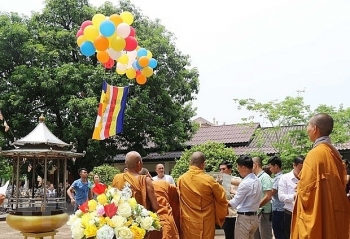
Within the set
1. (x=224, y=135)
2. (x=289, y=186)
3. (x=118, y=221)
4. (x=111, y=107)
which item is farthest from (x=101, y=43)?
(x=224, y=135)

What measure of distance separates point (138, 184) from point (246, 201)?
168cm

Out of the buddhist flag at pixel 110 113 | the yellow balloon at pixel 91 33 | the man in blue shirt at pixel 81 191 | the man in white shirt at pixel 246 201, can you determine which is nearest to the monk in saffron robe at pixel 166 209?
the man in white shirt at pixel 246 201

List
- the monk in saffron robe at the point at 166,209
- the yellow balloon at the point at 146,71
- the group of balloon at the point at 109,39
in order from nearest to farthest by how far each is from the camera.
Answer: the monk in saffron robe at the point at 166,209 → the group of balloon at the point at 109,39 → the yellow balloon at the point at 146,71

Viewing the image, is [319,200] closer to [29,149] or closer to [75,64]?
[29,149]

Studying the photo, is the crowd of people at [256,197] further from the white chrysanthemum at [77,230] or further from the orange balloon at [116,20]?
the orange balloon at [116,20]

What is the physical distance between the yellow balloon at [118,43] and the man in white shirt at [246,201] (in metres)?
4.37

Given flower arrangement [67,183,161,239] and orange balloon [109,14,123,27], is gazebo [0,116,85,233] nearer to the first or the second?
flower arrangement [67,183,161,239]

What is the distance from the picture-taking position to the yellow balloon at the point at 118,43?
9.33 meters

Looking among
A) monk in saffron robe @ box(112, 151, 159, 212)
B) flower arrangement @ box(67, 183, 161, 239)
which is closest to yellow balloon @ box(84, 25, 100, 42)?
monk in saffron robe @ box(112, 151, 159, 212)

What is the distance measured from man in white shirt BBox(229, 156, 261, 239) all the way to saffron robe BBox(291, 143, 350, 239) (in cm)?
165

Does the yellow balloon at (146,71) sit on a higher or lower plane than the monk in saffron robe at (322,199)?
higher

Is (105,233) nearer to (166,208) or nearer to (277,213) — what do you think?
(166,208)

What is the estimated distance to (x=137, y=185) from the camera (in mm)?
5254

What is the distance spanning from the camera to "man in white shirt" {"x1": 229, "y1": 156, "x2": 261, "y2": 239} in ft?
20.0
